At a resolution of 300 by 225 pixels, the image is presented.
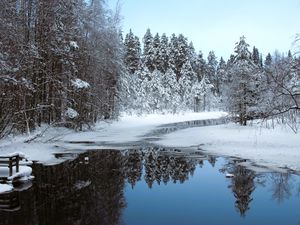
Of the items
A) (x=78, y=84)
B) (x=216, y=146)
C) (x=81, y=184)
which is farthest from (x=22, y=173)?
(x=78, y=84)

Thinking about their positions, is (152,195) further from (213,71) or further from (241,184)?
(213,71)

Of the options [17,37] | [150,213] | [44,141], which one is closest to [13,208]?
[150,213]

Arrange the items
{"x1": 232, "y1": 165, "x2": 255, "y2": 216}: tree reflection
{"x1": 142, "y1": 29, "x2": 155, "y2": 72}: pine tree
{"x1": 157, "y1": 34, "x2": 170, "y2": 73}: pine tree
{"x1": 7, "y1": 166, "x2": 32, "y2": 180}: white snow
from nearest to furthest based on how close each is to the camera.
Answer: {"x1": 232, "y1": 165, "x2": 255, "y2": 216}: tree reflection, {"x1": 7, "y1": 166, "x2": 32, "y2": 180}: white snow, {"x1": 142, "y1": 29, "x2": 155, "y2": 72}: pine tree, {"x1": 157, "y1": 34, "x2": 170, "y2": 73}: pine tree

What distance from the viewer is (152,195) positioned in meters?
13.0

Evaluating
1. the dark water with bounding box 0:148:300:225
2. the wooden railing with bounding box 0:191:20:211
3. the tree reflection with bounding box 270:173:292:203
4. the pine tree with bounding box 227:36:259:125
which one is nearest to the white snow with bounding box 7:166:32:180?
the dark water with bounding box 0:148:300:225

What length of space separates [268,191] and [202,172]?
423cm

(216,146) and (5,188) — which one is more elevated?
(216,146)

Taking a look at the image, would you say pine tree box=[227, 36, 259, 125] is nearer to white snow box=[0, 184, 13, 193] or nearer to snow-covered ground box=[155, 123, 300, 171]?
snow-covered ground box=[155, 123, 300, 171]

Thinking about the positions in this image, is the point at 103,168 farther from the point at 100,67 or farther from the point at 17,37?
the point at 100,67

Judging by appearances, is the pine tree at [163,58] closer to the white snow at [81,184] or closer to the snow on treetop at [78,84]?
the snow on treetop at [78,84]

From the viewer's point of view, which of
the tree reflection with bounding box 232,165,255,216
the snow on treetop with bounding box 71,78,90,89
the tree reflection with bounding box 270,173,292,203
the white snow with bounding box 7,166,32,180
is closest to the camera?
the tree reflection with bounding box 232,165,255,216

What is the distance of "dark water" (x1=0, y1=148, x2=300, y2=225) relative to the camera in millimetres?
10258

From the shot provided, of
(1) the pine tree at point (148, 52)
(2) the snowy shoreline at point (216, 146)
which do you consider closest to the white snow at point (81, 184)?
(2) the snowy shoreline at point (216, 146)

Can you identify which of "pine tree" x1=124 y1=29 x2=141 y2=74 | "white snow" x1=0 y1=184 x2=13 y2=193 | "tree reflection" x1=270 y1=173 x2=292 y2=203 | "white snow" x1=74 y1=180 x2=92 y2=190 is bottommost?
"tree reflection" x1=270 y1=173 x2=292 y2=203
